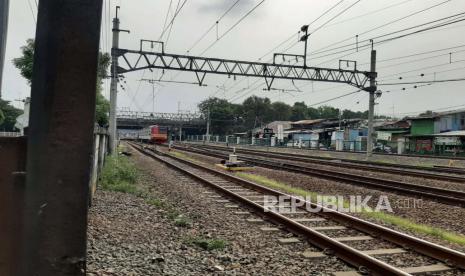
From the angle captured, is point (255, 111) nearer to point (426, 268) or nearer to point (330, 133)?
point (330, 133)

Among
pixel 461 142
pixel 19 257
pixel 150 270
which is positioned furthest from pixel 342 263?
pixel 461 142

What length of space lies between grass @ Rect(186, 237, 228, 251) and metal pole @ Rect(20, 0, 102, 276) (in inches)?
208

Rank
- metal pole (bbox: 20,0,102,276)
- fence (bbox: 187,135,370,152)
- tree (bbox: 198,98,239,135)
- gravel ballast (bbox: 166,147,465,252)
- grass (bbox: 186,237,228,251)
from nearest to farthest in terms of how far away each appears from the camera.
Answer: metal pole (bbox: 20,0,102,276) < grass (bbox: 186,237,228,251) < gravel ballast (bbox: 166,147,465,252) < fence (bbox: 187,135,370,152) < tree (bbox: 198,98,239,135)

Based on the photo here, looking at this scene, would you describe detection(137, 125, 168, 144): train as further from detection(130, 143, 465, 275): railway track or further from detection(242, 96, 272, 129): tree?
detection(242, 96, 272, 129): tree

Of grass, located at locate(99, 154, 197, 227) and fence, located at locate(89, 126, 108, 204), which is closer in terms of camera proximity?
fence, located at locate(89, 126, 108, 204)

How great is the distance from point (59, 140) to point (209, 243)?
5.60 metres

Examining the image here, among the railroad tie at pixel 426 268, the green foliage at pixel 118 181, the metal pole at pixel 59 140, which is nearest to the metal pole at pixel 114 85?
the green foliage at pixel 118 181

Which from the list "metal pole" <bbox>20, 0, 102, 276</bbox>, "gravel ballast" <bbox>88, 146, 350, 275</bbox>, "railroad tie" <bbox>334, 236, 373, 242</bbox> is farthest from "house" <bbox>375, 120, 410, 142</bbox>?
"metal pole" <bbox>20, 0, 102, 276</bbox>

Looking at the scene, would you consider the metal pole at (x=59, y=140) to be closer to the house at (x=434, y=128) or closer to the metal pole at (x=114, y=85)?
the metal pole at (x=114, y=85)

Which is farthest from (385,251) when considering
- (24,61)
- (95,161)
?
(24,61)

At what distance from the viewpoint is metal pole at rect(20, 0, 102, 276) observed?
1984 millimetres

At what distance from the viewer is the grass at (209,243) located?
23.6ft

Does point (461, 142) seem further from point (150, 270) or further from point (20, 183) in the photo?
point (20, 183)

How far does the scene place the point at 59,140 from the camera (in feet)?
6.48
